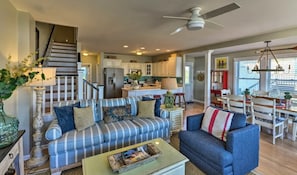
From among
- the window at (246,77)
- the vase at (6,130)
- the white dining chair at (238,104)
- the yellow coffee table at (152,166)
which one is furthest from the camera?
the window at (246,77)

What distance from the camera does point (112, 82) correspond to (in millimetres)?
7977

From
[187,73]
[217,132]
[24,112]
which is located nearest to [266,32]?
[217,132]

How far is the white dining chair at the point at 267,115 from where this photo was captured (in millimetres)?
3410

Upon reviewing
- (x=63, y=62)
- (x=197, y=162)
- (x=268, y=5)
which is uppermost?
(x=268, y=5)

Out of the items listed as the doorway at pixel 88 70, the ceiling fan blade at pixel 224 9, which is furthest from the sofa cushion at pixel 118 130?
the doorway at pixel 88 70

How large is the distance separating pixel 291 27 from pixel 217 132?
3088mm

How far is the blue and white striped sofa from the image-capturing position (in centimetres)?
235

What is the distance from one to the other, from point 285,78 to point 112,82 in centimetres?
669

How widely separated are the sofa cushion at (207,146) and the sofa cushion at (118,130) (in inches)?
33.6

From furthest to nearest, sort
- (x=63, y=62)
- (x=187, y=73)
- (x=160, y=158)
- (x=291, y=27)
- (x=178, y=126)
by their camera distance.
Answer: (x=187, y=73), (x=63, y=62), (x=178, y=126), (x=291, y=27), (x=160, y=158)

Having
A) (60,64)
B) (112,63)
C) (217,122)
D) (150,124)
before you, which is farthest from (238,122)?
(112,63)

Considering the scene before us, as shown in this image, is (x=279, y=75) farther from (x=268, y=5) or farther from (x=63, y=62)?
(x=63, y=62)

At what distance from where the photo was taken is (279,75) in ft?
17.4

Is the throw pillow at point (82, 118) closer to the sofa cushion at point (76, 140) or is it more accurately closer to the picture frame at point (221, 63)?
the sofa cushion at point (76, 140)
